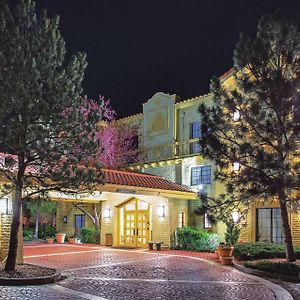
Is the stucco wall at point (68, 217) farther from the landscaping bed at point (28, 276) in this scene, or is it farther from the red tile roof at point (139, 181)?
the landscaping bed at point (28, 276)

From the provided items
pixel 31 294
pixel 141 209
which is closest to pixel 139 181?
pixel 141 209

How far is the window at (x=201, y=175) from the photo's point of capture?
2398 cm

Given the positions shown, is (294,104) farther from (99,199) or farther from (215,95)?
(99,199)

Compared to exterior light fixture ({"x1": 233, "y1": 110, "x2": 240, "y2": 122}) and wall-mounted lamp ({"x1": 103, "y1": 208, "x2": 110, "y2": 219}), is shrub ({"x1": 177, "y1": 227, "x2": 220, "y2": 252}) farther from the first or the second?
exterior light fixture ({"x1": 233, "y1": 110, "x2": 240, "y2": 122})

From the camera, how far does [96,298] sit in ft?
30.8

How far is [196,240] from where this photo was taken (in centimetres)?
2170

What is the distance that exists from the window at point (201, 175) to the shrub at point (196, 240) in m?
2.89

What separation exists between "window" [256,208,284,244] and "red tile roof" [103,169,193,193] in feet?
13.7

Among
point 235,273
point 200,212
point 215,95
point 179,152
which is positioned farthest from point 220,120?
point 179,152

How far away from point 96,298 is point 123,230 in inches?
628

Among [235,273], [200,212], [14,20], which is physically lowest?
[235,273]

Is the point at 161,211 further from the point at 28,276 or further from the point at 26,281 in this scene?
the point at 26,281

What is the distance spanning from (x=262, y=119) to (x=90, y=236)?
16773 mm

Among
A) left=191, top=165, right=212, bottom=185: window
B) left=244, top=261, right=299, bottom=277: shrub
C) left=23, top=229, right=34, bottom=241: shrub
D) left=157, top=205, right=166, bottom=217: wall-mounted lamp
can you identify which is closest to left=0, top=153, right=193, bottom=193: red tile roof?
left=191, top=165, right=212, bottom=185: window
